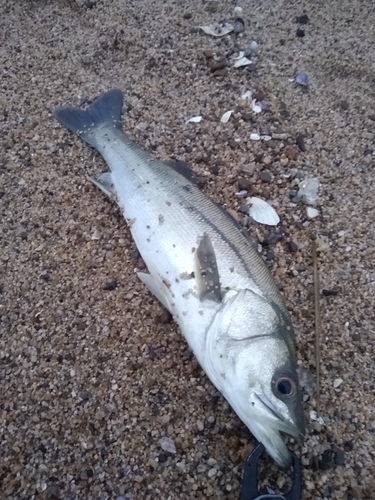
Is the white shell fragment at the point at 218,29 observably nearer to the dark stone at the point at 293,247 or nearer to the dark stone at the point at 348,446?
the dark stone at the point at 293,247

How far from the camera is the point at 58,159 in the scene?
3.14 m

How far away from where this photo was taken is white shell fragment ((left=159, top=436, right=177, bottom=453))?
2215mm

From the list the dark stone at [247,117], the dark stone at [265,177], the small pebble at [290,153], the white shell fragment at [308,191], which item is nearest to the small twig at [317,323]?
the white shell fragment at [308,191]

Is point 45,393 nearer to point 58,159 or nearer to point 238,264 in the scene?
point 238,264

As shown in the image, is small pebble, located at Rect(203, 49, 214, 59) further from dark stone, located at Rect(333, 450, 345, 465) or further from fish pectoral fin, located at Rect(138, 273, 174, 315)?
dark stone, located at Rect(333, 450, 345, 465)

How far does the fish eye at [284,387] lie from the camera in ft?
6.61

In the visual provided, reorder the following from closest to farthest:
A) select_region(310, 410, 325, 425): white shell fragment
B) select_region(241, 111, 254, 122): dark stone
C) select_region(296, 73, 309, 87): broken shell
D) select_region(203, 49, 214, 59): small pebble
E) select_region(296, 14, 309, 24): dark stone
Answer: select_region(310, 410, 325, 425): white shell fragment, select_region(241, 111, 254, 122): dark stone, select_region(296, 73, 309, 87): broken shell, select_region(203, 49, 214, 59): small pebble, select_region(296, 14, 309, 24): dark stone

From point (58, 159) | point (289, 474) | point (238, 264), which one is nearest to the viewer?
point (289, 474)

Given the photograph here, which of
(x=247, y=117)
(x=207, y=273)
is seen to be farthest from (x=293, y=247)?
(x=247, y=117)

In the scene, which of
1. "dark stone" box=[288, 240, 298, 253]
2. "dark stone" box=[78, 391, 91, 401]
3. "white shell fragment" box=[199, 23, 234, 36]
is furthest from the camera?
"white shell fragment" box=[199, 23, 234, 36]

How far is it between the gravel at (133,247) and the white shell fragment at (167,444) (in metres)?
0.02

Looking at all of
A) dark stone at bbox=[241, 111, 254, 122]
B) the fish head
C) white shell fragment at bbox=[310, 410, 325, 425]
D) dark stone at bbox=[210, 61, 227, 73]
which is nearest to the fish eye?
the fish head

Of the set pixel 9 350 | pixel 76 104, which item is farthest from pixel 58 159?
pixel 9 350

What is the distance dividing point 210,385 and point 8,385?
Result: 99cm
